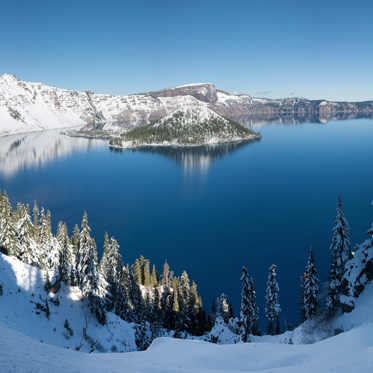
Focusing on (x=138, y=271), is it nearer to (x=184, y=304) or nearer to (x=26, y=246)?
(x=184, y=304)

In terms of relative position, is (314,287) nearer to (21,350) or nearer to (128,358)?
(128,358)

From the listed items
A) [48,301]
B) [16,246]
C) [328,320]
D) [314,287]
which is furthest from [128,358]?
[16,246]

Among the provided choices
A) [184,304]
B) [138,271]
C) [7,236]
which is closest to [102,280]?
[7,236]

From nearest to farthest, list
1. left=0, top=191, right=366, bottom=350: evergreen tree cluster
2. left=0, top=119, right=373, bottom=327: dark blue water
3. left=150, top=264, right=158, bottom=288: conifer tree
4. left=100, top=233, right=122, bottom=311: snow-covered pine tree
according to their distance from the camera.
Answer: left=0, top=191, right=366, bottom=350: evergreen tree cluster
left=100, top=233, right=122, bottom=311: snow-covered pine tree
left=150, top=264, right=158, bottom=288: conifer tree
left=0, top=119, right=373, bottom=327: dark blue water

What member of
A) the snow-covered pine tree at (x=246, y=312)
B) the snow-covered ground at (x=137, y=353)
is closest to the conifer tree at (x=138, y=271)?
the snow-covered ground at (x=137, y=353)

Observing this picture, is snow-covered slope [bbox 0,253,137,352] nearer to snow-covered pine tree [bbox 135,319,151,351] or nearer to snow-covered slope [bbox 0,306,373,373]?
snow-covered pine tree [bbox 135,319,151,351]

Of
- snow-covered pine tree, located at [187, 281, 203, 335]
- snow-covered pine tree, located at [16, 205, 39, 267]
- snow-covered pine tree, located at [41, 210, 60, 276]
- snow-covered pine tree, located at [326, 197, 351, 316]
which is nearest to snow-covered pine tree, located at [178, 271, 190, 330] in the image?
snow-covered pine tree, located at [187, 281, 203, 335]

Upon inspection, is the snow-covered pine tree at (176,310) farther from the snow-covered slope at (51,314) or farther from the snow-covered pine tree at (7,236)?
the snow-covered pine tree at (7,236)
